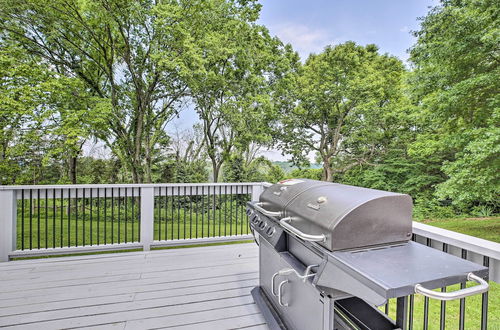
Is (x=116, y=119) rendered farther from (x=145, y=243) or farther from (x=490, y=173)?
(x=490, y=173)

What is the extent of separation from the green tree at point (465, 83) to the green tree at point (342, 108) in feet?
10.3

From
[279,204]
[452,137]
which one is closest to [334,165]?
[452,137]

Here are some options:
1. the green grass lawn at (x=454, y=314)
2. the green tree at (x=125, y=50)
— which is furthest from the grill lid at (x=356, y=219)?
the green tree at (x=125, y=50)

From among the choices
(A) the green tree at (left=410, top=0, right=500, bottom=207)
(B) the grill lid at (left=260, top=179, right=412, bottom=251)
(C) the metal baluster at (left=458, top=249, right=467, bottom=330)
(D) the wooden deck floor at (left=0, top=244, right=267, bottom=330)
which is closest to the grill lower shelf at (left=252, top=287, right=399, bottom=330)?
(C) the metal baluster at (left=458, top=249, right=467, bottom=330)

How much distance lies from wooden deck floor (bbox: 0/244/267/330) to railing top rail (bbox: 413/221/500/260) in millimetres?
1289

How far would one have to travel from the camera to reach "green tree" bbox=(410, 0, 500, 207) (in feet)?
16.2

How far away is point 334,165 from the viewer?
11.1 metres

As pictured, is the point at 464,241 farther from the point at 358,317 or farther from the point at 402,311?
the point at 358,317

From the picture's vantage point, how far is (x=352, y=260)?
3.15 feet

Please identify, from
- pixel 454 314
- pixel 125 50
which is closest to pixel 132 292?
pixel 454 314

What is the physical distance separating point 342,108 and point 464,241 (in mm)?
9922

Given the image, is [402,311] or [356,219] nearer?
[356,219]

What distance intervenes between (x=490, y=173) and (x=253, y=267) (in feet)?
17.6

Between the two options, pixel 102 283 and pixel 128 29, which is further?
pixel 128 29
